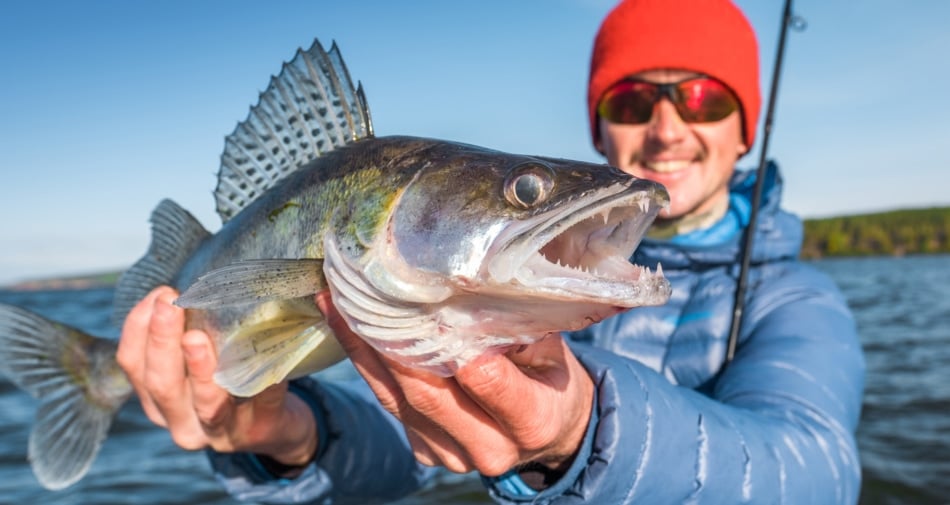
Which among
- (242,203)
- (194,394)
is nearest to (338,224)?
(242,203)

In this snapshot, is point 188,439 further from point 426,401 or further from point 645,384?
point 645,384

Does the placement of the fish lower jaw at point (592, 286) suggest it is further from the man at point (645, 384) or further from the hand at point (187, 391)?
the hand at point (187, 391)

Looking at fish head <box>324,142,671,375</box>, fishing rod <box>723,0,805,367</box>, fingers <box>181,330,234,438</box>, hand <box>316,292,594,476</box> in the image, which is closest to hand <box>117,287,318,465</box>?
fingers <box>181,330,234,438</box>

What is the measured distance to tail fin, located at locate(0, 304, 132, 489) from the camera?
133 inches

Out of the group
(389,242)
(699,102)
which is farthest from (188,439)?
(699,102)

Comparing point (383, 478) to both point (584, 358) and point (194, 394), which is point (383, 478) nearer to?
point (194, 394)

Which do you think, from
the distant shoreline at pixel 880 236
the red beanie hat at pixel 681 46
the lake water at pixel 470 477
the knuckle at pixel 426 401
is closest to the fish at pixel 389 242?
the knuckle at pixel 426 401

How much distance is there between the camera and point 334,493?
3621mm

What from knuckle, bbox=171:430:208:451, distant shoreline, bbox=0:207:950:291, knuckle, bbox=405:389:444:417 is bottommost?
distant shoreline, bbox=0:207:950:291

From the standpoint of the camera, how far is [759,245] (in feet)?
12.8

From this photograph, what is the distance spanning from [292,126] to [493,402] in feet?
4.74

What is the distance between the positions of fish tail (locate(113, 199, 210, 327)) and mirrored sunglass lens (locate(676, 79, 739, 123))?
2.70m

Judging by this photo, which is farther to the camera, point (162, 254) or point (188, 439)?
point (162, 254)

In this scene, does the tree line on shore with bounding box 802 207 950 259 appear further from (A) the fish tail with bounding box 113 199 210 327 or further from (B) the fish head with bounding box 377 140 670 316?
(B) the fish head with bounding box 377 140 670 316
